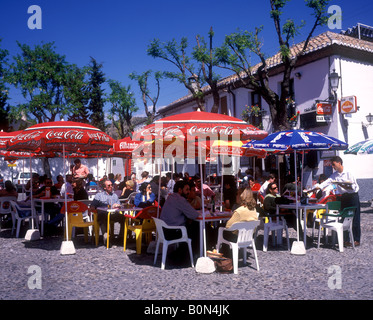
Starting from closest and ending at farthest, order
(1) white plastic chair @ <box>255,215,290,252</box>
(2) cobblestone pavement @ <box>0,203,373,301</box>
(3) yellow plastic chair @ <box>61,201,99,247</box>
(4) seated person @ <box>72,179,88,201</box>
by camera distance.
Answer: (2) cobblestone pavement @ <box>0,203,373,301</box>, (1) white plastic chair @ <box>255,215,290,252</box>, (3) yellow plastic chair @ <box>61,201,99,247</box>, (4) seated person @ <box>72,179,88,201</box>

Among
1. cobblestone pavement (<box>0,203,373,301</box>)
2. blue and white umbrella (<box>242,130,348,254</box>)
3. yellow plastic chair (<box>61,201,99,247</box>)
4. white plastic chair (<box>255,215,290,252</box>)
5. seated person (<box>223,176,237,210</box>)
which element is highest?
blue and white umbrella (<box>242,130,348,254</box>)

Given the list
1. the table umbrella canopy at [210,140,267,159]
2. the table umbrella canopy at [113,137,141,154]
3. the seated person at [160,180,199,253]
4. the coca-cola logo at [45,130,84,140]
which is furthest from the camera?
the table umbrella canopy at [113,137,141,154]

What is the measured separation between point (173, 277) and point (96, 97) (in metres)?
41.1

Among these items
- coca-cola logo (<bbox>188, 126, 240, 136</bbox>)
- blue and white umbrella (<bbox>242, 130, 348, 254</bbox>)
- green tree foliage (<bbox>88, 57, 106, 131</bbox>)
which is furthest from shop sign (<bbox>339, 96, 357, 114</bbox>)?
green tree foliage (<bbox>88, 57, 106, 131</bbox>)

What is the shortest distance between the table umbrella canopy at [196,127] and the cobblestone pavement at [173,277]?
2303 millimetres

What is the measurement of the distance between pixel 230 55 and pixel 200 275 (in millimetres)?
12830

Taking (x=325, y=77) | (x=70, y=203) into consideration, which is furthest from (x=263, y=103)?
(x=70, y=203)

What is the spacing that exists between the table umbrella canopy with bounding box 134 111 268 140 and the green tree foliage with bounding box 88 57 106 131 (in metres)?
38.5

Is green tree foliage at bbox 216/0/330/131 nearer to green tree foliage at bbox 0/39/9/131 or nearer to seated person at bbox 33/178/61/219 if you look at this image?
seated person at bbox 33/178/61/219

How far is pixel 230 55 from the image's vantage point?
17.1 meters

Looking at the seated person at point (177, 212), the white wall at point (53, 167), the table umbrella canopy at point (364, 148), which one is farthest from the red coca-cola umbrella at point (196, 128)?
the white wall at point (53, 167)

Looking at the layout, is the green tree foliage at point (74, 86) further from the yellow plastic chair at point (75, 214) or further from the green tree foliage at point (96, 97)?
the yellow plastic chair at point (75, 214)

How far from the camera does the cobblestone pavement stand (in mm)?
5141
